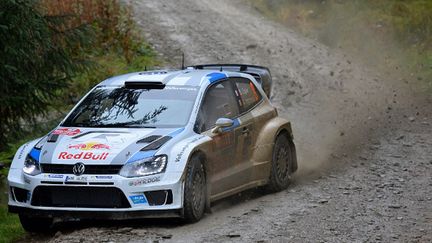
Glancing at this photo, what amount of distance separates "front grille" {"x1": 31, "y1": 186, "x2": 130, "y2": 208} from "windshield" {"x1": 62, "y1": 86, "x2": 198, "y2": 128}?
1.21 meters

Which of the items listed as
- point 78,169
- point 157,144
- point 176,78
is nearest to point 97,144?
point 78,169

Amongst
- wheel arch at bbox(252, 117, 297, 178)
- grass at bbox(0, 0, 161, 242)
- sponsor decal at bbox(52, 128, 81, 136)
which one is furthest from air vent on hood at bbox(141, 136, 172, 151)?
grass at bbox(0, 0, 161, 242)

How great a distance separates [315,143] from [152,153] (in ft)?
23.5

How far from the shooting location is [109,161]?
9.19m

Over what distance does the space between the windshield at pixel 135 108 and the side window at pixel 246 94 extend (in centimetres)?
102

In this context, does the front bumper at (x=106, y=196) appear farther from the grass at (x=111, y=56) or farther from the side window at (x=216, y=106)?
the grass at (x=111, y=56)

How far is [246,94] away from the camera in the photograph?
11852mm

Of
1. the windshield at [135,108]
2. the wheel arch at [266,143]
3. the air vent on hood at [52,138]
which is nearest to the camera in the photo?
the air vent on hood at [52,138]

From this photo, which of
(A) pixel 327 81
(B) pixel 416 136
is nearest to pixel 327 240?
(B) pixel 416 136

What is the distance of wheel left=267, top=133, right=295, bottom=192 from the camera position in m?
11.8

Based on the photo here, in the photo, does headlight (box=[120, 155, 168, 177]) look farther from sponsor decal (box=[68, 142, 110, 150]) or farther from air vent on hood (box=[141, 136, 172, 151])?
sponsor decal (box=[68, 142, 110, 150])

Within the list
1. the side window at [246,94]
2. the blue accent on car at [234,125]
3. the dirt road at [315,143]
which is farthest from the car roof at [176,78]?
the dirt road at [315,143]

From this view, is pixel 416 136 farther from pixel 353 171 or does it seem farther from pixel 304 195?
pixel 304 195

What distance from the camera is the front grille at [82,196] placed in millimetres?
9172
